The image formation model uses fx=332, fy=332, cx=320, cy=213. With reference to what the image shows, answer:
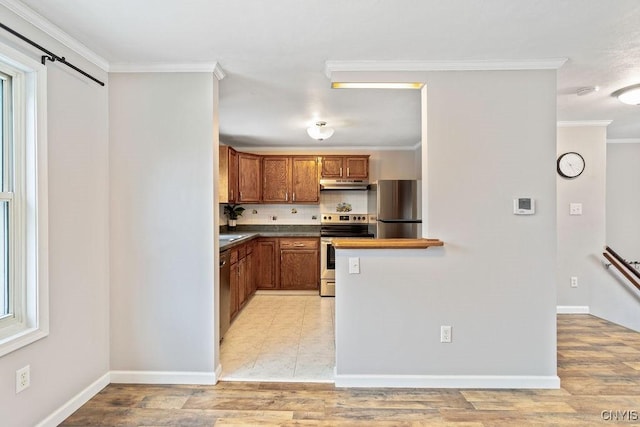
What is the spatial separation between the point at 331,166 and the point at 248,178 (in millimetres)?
1285

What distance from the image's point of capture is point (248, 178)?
195 inches

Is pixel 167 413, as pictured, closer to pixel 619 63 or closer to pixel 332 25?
pixel 332 25

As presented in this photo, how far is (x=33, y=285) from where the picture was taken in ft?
5.97

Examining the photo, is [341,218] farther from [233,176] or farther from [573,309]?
[573,309]

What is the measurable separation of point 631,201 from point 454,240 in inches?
161

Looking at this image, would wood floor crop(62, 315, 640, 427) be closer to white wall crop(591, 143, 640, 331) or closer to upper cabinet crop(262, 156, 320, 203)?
white wall crop(591, 143, 640, 331)

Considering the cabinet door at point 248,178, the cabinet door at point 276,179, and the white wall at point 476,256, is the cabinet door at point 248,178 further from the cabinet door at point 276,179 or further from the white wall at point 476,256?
the white wall at point 476,256

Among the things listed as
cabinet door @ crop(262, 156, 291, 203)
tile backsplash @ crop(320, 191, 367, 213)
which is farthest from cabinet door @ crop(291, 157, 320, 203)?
tile backsplash @ crop(320, 191, 367, 213)

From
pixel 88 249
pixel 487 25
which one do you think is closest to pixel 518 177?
pixel 487 25

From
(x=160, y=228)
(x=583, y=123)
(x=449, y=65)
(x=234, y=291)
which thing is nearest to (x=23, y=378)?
(x=160, y=228)

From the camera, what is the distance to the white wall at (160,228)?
2385mm

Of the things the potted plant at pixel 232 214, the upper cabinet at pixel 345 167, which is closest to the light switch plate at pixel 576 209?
the upper cabinet at pixel 345 167

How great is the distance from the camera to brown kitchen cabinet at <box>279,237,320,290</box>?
4.97 m

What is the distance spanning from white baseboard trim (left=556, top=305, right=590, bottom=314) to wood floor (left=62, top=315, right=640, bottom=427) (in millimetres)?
1504
